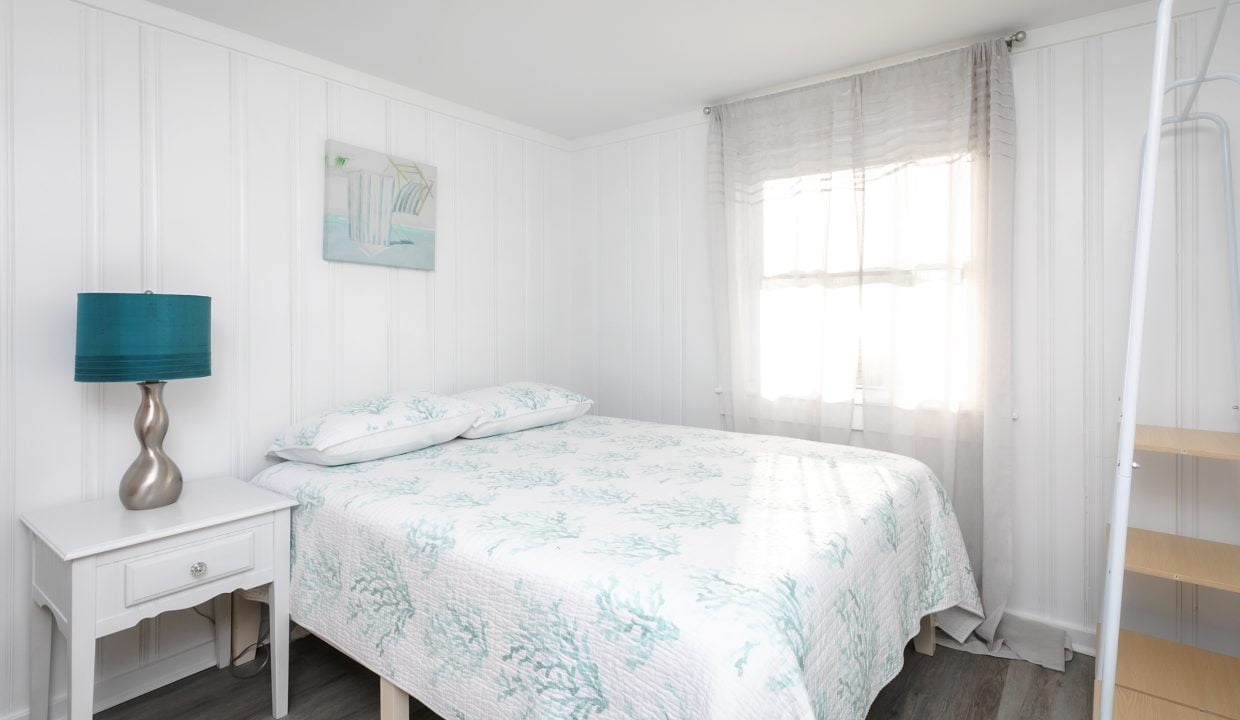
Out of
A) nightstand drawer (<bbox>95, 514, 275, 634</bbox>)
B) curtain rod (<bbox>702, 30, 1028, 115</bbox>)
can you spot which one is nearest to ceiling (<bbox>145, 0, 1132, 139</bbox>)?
curtain rod (<bbox>702, 30, 1028, 115</bbox>)

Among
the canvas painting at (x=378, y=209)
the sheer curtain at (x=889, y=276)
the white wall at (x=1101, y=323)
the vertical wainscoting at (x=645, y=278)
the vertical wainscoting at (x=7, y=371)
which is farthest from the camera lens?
the vertical wainscoting at (x=645, y=278)

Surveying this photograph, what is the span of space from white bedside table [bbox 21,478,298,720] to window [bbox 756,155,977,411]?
7.25ft

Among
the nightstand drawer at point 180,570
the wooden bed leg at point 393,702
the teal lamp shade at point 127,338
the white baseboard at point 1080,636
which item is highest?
the teal lamp shade at point 127,338

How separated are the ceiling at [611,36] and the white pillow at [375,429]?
144 centimetres

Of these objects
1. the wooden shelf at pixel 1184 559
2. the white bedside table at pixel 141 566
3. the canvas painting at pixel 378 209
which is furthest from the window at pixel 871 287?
the white bedside table at pixel 141 566

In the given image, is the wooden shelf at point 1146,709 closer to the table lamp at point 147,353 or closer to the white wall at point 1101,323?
the white wall at point 1101,323

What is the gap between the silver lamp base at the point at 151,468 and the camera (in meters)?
1.89

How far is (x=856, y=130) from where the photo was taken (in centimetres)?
276

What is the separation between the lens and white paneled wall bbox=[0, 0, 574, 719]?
1.92 metres

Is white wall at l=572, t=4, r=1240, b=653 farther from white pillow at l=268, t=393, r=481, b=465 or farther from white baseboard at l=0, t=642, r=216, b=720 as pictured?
white baseboard at l=0, t=642, r=216, b=720

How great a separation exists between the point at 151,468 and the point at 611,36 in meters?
2.22

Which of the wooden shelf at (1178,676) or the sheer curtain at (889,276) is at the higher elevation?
the sheer curtain at (889,276)

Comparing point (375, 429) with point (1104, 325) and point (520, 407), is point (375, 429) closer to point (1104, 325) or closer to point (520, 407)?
point (520, 407)

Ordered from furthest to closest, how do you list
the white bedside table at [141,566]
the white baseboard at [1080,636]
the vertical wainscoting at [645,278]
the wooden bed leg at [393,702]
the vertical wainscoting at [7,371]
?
the vertical wainscoting at [645,278], the white baseboard at [1080,636], the vertical wainscoting at [7,371], the wooden bed leg at [393,702], the white bedside table at [141,566]
